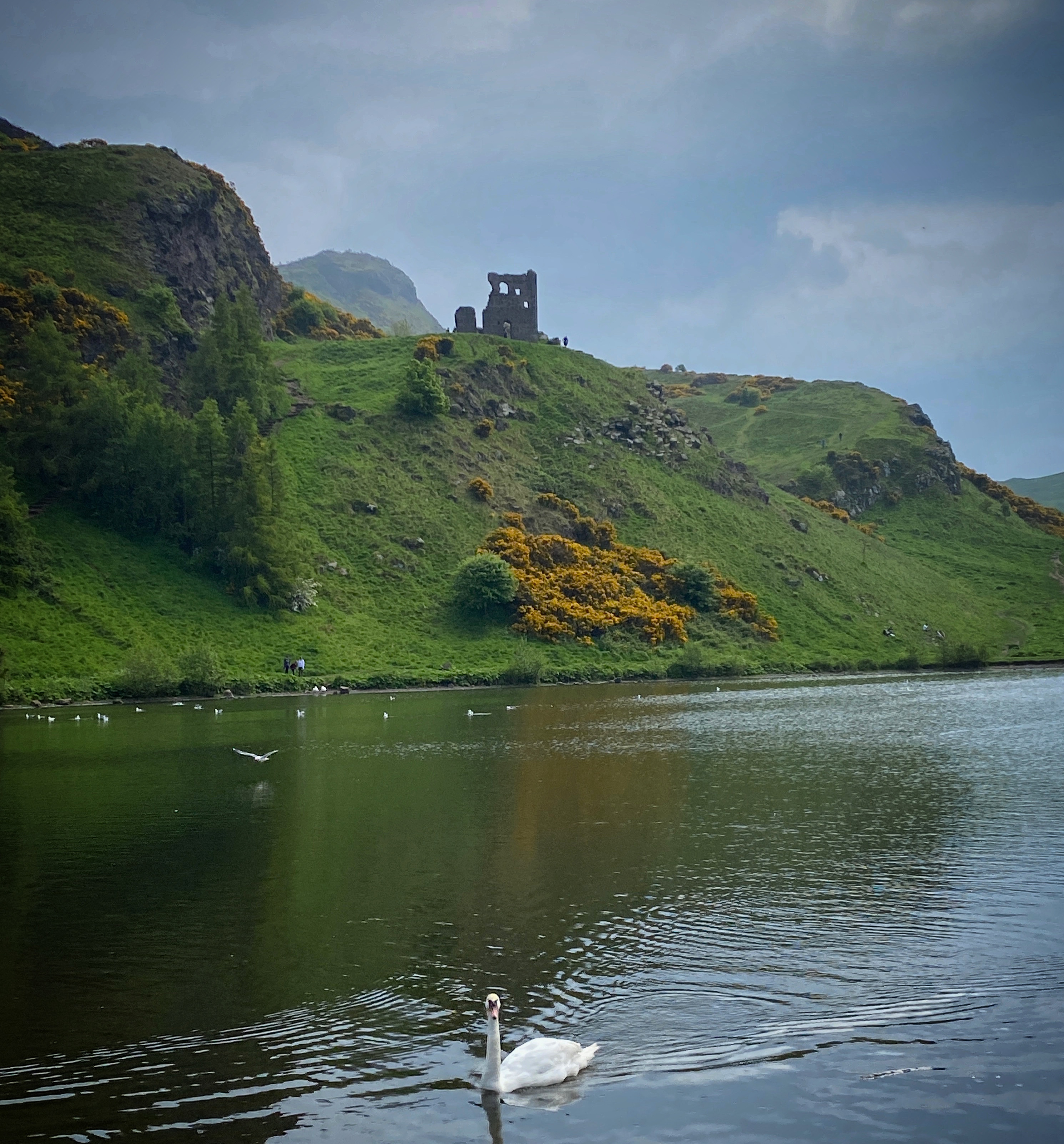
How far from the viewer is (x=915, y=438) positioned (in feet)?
652

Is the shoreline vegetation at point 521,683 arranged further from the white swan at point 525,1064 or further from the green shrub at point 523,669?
the white swan at point 525,1064

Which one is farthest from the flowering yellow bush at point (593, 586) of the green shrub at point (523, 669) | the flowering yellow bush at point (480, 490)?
the green shrub at point (523, 669)

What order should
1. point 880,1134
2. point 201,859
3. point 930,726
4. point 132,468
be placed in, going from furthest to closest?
point 132,468, point 930,726, point 201,859, point 880,1134

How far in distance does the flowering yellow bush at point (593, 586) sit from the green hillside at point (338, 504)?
0.57m

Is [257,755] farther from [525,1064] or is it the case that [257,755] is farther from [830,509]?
[830,509]

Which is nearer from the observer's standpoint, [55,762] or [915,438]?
[55,762]

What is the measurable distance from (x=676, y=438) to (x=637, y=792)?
119 metres

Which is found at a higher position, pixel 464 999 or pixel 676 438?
pixel 676 438

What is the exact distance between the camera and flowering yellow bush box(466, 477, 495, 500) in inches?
4889

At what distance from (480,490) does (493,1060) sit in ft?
364

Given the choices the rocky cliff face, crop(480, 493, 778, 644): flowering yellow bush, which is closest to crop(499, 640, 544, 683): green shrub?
crop(480, 493, 778, 644): flowering yellow bush

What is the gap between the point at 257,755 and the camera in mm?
45594

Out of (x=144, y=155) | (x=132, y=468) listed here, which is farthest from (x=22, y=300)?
(x=144, y=155)

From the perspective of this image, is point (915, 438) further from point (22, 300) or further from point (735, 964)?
point (735, 964)
